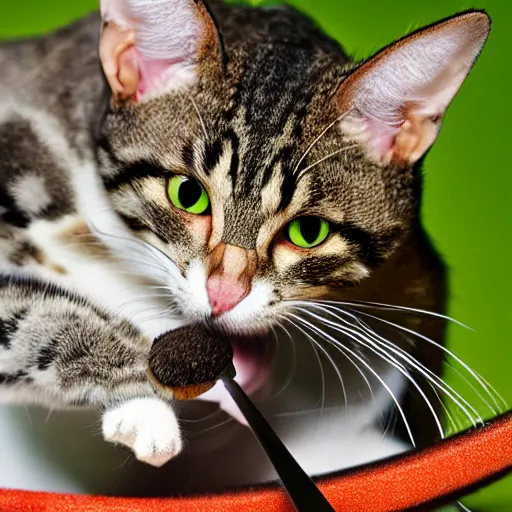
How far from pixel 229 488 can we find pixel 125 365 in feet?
0.55

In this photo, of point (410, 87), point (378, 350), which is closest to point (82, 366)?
point (378, 350)

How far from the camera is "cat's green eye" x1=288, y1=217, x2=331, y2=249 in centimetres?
62

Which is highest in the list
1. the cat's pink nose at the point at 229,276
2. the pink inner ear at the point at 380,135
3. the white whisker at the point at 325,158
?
the pink inner ear at the point at 380,135

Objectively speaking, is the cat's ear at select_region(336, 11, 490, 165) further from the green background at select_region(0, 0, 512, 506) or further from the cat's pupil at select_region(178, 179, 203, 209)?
the cat's pupil at select_region(178, 179, 203, 209)

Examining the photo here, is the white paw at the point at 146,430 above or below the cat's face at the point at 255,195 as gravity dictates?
below

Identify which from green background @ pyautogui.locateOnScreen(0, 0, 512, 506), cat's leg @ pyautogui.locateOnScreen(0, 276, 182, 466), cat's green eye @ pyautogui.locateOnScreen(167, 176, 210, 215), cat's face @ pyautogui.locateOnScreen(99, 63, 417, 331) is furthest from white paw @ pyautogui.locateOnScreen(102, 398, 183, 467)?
green background @ pyautogui.locateOnScreen(0, 0, 512, 506)

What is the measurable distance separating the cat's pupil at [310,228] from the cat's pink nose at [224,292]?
0.09 meters

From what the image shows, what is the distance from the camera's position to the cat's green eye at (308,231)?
0.62 meters

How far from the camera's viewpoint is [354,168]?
633 millimetres

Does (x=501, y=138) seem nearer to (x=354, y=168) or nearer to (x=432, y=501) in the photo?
(x=354, y=168)

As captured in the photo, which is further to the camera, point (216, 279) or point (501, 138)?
point (501, 138)

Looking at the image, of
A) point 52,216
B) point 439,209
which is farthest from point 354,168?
point 52,216

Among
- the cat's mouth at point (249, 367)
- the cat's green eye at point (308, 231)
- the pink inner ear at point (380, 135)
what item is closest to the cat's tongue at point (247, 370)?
the cat's mouth at point (249, 367)

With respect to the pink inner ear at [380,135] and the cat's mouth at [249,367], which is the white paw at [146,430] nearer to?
the cat's mouth at [249,367]
